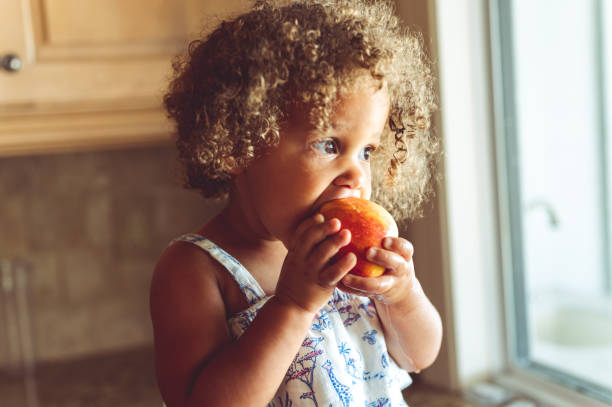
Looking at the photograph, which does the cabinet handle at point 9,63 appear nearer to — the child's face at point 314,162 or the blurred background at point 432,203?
the blurred background at point 432,203

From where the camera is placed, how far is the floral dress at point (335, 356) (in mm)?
659

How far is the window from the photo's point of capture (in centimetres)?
119

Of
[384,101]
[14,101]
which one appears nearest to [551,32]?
[384,101]

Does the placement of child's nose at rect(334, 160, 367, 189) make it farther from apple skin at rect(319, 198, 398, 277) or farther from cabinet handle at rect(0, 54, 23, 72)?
cabinet handle at rect(0, 54, 23, 72)

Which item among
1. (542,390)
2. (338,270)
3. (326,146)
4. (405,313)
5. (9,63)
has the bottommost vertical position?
(542,390)

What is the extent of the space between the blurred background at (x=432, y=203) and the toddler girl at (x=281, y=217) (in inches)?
18.3

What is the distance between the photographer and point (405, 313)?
0.73m

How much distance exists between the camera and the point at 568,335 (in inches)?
58.6

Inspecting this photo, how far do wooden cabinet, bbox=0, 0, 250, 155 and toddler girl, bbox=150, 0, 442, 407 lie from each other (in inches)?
22.5

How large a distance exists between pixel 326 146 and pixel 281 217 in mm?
87

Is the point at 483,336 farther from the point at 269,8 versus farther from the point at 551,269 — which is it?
the point at 269,8

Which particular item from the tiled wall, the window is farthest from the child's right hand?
the tiled wall

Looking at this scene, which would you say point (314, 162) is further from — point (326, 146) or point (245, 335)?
point (245, 335)

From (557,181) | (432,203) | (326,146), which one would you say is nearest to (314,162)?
(326,146)
